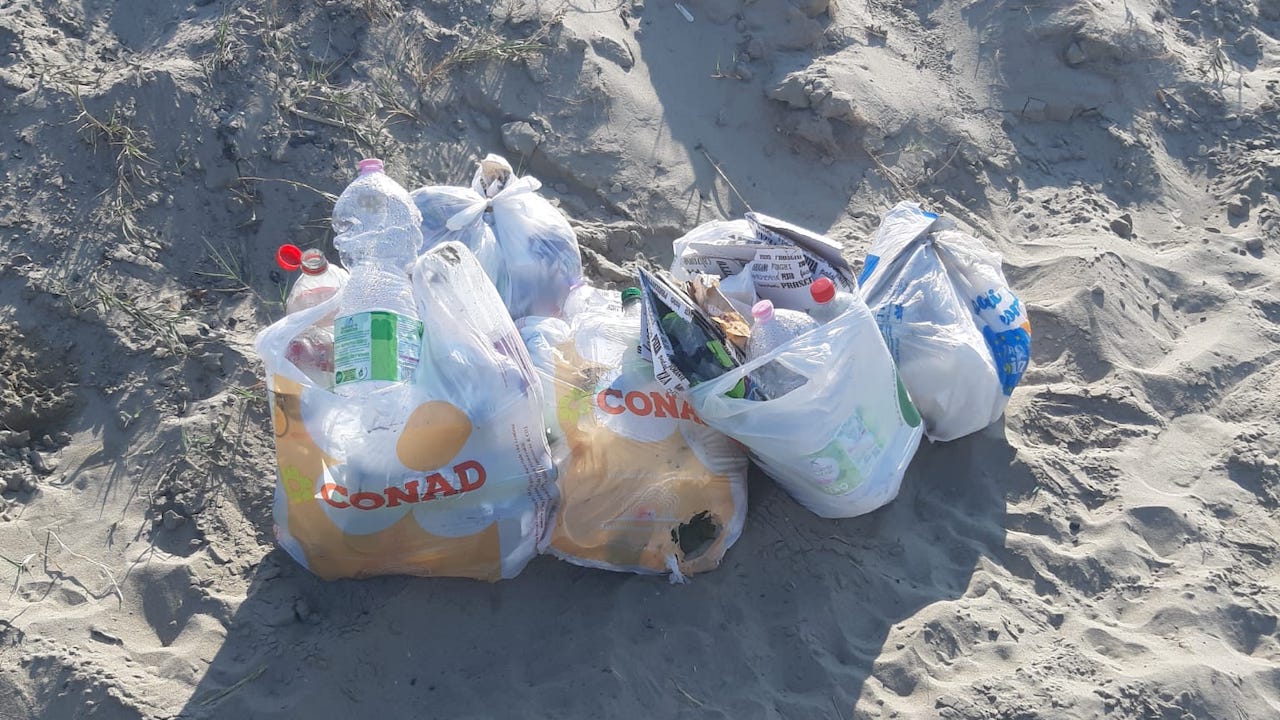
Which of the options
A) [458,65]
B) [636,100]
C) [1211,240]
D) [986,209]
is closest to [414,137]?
[458,65]

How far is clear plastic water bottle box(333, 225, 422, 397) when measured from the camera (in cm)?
223

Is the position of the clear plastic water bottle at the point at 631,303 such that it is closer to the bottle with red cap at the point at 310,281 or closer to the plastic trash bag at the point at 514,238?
the plastic trash bag at the point at 514,238

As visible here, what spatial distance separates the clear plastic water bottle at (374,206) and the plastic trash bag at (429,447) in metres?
0.27

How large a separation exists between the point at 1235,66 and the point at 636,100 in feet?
7.52

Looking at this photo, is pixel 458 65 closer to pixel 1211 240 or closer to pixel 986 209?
pixel 986 209

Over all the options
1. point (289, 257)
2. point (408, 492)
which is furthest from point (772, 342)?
point (289, 257)

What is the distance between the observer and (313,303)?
98.0 inches

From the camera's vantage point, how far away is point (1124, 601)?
2514 mm

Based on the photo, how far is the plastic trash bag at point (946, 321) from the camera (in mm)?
2609

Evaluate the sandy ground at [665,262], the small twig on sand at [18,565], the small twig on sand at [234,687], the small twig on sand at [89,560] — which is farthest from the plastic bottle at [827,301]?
the small twig on sand at [18,565]

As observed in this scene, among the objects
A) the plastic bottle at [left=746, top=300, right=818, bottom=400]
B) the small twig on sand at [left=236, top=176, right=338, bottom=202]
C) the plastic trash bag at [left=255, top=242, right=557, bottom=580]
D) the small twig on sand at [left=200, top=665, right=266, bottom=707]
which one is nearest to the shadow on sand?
the small twig on sand at [left=200, top=665, right=266, bottom=707]

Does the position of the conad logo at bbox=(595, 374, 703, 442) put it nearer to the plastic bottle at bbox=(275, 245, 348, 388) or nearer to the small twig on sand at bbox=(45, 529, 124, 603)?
the plastic bottle at bbox=(275, 245, 348, 388)

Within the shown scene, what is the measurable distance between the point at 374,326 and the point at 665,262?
1.22 m

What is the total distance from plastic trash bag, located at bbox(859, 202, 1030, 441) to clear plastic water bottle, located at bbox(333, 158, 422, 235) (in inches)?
44.7
